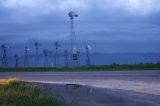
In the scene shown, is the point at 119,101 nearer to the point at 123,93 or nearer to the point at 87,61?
the point at 123,93

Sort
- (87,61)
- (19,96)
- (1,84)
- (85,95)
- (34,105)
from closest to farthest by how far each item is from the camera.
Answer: (34,105), (19,96), (85,95), (1,84), (87,61)

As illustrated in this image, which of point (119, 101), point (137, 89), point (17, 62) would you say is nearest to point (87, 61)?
point (17, 62)

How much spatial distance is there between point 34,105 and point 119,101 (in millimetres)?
4451

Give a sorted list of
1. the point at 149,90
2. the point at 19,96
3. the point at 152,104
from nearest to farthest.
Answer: the point at 19,96
the point at 152,104
the point at 149,90

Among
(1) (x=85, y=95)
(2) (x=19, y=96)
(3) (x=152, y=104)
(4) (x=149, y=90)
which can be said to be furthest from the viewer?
(4) (x=149, y=90)

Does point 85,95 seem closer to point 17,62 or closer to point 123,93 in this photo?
point 123,93

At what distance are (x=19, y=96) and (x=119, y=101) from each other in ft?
12.7

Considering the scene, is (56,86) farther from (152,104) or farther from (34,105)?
(34,105)

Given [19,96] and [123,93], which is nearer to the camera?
[19,96]

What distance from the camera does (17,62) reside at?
64.5 metres

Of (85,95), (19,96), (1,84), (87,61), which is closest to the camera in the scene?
(19,96)

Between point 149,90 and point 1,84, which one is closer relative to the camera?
point 1,84

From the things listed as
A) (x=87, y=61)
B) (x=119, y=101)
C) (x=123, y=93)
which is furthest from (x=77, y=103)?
(x=87, y=61)

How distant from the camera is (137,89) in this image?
23406 mm
